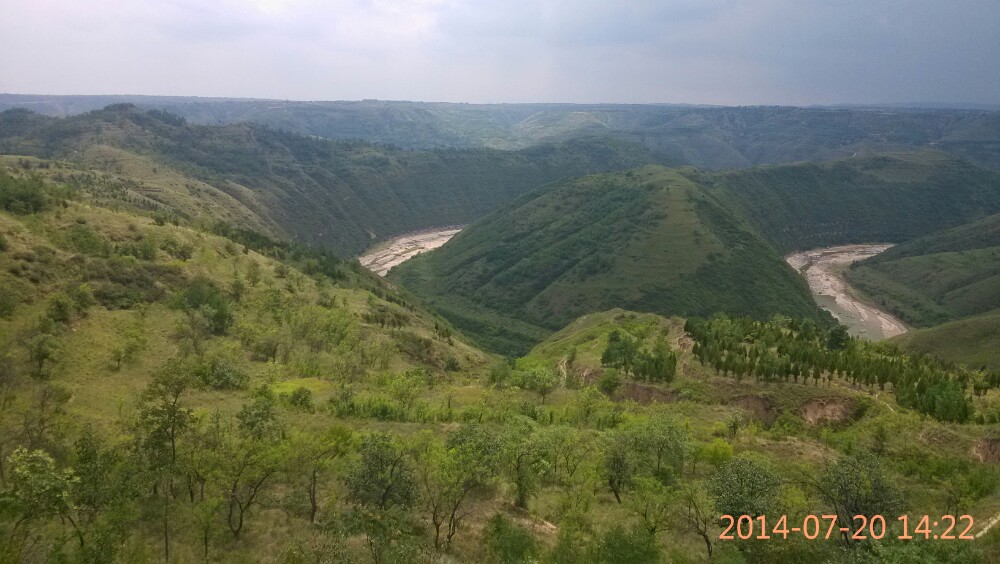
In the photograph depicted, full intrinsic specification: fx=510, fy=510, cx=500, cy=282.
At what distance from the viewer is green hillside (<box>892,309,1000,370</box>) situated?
113125 mm

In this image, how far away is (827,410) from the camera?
54.0 meters

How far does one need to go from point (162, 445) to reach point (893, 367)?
70.1 metres

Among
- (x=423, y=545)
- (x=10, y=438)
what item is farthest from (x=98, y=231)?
(x=423, y=545)

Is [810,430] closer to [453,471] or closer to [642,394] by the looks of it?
[642,394]

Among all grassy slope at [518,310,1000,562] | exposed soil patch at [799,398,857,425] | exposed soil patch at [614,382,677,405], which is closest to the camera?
grassy slope at [518,310,1000,562]

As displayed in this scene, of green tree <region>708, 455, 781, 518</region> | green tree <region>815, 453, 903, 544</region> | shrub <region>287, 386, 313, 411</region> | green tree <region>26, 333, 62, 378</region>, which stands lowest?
shrub <region>287, 386, 313, 411</region>

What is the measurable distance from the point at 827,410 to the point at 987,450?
14114mm

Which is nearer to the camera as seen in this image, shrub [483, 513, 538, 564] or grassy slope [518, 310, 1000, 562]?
shrub [483, 513, 538, 564]

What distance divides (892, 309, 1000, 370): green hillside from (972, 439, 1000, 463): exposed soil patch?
3490 inches

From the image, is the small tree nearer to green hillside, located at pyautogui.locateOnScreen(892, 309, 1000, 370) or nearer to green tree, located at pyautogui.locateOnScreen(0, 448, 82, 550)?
green tree, located at pyautogui.locateOnScreen(0, 448, 82, 550)

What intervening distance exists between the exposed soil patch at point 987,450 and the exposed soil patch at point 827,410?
12.1 metres

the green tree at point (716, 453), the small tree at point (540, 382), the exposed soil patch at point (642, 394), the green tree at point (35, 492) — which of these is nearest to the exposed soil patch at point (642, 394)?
the exposed soil patch at point (642, 394)

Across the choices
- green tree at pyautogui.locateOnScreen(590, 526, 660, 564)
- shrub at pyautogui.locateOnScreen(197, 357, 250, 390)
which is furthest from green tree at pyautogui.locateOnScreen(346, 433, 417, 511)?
shrub at pyautogui.locateOnScreen(197, 357, 250, 390)

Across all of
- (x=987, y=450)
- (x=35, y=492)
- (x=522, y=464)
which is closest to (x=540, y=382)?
(x=522, y=464)
